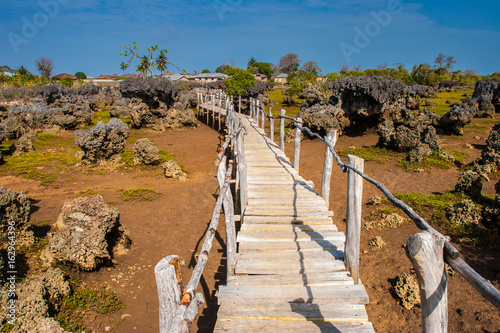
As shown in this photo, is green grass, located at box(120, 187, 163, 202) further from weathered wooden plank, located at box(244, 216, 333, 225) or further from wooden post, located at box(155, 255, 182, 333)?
wooden post, located at box(155, 255, 182, 333)

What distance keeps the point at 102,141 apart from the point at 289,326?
11397 mm

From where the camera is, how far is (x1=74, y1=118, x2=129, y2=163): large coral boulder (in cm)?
1172

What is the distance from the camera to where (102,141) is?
12.0 metres

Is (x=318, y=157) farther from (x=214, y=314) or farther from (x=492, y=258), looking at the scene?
(x=214, y=314)

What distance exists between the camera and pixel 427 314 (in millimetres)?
1839

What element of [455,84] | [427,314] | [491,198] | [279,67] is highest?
[279,67]

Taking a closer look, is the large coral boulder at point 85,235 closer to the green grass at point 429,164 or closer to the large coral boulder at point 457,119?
the green grass at point 429,164

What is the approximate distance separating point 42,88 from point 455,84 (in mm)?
51253

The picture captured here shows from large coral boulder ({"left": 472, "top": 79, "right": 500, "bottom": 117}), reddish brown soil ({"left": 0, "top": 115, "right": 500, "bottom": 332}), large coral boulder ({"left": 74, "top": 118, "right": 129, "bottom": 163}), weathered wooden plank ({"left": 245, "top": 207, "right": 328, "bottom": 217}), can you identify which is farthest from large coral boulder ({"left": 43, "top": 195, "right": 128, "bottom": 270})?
large coral boulder ({"left": 472, "top": 79, "right": 500, "bottom": 117})

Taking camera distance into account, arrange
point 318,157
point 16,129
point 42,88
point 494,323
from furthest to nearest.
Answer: point 42,88 < point 16,129 < point 318,157 < point 494,323

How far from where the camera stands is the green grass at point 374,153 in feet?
39.7

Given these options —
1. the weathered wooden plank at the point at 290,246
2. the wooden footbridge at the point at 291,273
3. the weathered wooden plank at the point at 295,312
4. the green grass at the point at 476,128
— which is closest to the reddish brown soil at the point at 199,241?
the weathered wooden plank at the point at 290,246

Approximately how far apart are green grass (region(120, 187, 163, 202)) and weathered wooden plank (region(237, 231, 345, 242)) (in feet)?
17.9

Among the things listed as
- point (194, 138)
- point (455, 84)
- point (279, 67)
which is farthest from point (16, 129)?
point (279, 67)
